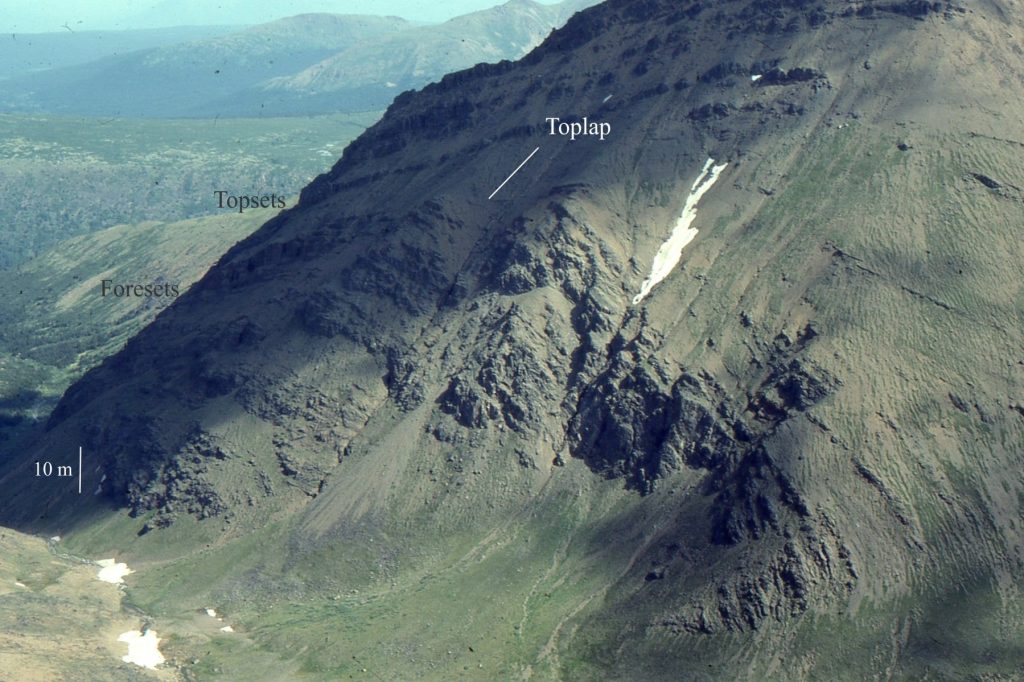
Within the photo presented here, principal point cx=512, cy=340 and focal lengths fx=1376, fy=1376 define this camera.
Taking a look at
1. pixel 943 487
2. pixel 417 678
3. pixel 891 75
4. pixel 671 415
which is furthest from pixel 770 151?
pixel 417 678

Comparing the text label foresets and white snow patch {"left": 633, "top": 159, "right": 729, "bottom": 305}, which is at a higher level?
the text label foresets

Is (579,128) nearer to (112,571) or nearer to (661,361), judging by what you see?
(661,361)

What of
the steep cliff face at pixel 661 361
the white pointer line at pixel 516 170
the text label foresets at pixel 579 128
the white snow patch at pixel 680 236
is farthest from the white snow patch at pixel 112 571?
the text label foresets at pixel 579 128

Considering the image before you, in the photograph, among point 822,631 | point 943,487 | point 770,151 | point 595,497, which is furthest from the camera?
point 770,151

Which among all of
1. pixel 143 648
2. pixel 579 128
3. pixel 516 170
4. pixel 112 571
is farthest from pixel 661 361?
pixel 112 571

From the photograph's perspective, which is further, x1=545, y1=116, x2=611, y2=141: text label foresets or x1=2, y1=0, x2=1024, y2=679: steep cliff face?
x1=545, y1=116, x2=611, y2=141: text label foresets

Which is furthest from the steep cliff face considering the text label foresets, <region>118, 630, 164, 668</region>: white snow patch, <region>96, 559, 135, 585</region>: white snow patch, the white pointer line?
<region>118, 630, 164, 668</region>: white snow patch

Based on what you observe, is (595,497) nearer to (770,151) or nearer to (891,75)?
(770,151)

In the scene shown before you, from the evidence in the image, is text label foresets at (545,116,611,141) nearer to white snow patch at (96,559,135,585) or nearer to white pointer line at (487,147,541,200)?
white pointer line at (487,147,541,200)
